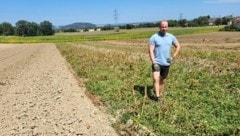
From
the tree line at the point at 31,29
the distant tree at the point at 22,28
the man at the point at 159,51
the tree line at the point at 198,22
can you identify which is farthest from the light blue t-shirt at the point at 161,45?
the distant tree at the point at 22,28

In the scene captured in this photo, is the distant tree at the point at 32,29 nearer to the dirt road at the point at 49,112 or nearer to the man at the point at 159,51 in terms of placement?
the dirt road at the point at 49,112

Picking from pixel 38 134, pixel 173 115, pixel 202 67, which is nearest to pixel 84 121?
pixel 38 134

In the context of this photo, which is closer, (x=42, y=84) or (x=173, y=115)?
(x=173, y=115)

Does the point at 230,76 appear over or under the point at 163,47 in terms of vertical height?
under

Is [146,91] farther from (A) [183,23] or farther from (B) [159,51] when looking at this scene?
(A) [183,23]

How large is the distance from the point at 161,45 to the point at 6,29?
567ft

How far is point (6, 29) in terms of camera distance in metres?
177

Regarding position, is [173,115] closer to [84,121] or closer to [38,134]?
[84,121]

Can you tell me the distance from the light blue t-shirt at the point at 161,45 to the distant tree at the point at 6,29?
170431mm

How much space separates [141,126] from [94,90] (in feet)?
18.0

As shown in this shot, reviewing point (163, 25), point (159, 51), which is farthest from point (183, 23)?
point (163, 25)

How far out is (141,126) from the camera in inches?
342

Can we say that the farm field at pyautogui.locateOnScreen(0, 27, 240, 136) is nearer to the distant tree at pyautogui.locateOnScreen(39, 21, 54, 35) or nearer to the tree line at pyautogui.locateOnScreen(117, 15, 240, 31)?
the tree line at pyautogui.locateOnScreen(117, 15, 240, 31)

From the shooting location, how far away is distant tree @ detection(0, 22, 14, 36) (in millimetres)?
175625
